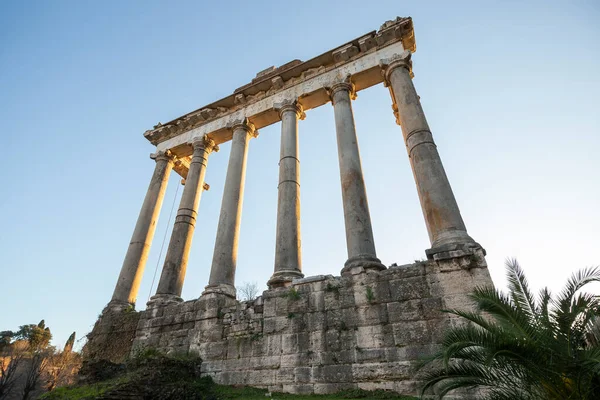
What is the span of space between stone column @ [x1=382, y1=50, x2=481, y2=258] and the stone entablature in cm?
226

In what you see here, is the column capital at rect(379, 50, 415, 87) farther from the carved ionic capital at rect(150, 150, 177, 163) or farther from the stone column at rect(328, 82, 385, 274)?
the carved ionic capital at rect(150, 150, 177, 163)

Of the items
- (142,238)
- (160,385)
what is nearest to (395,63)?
(142,238)

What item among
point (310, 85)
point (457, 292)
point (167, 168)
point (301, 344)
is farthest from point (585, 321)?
point (167, 168)

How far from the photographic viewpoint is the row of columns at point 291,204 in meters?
10.8

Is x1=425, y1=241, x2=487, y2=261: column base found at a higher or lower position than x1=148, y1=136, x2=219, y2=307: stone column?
lower

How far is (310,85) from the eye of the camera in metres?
16.9

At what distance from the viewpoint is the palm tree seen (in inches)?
215

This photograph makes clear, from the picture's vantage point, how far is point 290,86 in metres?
17.6

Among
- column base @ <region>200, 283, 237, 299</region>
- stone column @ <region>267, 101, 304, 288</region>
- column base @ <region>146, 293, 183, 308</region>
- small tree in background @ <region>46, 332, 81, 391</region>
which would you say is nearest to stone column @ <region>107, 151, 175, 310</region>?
column base @ <region>146, 293, 183, 308</region>

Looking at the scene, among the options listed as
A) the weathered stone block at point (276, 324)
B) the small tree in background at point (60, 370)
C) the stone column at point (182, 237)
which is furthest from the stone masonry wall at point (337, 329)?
the small tree in background at point (60, 370)

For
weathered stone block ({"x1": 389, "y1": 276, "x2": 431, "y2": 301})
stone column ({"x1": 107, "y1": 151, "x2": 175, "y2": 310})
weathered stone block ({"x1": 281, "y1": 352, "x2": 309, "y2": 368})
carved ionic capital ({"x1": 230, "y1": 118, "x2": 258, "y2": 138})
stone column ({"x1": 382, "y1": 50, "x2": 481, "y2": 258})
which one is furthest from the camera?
carved ionic capital ({"x1": 230, "y1": 118, "x2": 258, "y2": 138})

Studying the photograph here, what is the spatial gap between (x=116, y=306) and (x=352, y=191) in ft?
37.5

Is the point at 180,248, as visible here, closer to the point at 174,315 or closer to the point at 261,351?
the point at 174,315

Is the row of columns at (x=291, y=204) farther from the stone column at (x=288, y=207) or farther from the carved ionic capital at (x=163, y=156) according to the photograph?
the carved ionic capital at (x=163, y=156)
